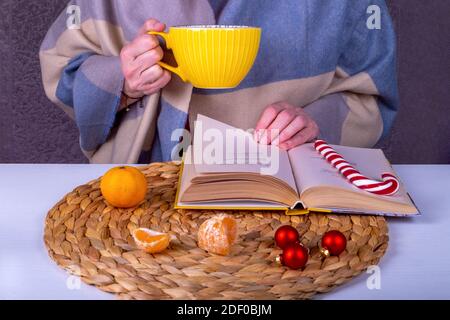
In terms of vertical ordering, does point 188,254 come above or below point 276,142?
below

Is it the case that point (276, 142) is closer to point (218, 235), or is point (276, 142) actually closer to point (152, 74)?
point (152, 74)

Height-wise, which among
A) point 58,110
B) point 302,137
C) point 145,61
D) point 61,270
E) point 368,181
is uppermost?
→ point 58,110

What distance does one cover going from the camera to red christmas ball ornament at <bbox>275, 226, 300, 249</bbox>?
28.4 inches

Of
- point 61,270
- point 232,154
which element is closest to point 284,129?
point 232,154

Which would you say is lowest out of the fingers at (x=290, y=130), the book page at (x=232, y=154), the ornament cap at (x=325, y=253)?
the ornament cap at (x=325, y=253)

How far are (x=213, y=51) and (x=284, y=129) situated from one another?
0.77 ft

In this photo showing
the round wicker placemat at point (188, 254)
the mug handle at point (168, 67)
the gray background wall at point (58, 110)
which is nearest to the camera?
the round wicker placemat at point (188, 254)

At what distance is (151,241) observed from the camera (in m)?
0.71

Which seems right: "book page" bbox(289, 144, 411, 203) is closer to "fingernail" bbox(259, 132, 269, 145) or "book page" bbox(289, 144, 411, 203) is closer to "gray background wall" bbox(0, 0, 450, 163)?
"fingernail" bbox(259, 132, 269, 145)

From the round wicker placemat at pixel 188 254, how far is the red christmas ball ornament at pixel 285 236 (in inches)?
0.4

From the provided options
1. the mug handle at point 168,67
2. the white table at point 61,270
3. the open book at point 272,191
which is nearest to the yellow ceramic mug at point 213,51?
→ the mug handle at point 168,67

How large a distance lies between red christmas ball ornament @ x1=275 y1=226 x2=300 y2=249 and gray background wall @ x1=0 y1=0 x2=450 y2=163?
1.47m

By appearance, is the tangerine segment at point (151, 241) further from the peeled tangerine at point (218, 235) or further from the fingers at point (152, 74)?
the fingers at point (152, 74)

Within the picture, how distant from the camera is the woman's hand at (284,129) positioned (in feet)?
3.48
